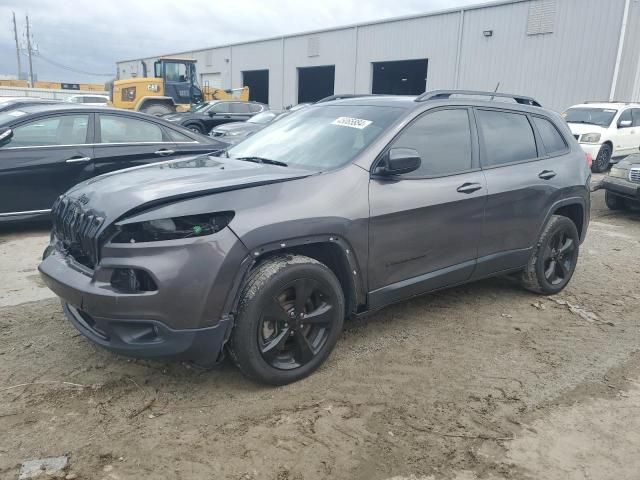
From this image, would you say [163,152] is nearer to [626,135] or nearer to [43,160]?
[43,160]

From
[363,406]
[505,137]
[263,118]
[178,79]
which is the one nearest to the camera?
[363,406]

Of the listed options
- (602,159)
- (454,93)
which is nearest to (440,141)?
(454,93)

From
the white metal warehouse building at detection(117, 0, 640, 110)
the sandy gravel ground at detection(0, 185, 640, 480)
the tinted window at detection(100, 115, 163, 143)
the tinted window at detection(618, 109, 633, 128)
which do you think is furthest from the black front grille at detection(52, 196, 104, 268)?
the white metal warehouse building at detection(117, 0, 640, 110)

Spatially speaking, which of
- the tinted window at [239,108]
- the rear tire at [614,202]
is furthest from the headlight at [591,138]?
the tinted window at [239,108]

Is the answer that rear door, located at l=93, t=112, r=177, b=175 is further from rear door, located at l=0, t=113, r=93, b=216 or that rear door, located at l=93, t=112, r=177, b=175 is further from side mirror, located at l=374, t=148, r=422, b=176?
side mirror, located at l=374, t=148, r=422, b=176

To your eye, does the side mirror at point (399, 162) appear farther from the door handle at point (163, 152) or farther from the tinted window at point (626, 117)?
the tinted window at point (626, 117)

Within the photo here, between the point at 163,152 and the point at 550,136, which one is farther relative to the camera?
the point at 163,152

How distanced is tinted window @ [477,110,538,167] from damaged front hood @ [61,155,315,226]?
1665 mm

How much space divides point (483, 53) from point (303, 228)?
22.4 meters

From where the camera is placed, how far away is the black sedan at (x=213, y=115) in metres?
16.4

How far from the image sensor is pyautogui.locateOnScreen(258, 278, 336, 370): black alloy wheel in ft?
10.1

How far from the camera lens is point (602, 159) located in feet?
46.4

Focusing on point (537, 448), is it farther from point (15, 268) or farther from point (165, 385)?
point (15, 268)

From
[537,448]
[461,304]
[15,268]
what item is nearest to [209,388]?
[537,448]
